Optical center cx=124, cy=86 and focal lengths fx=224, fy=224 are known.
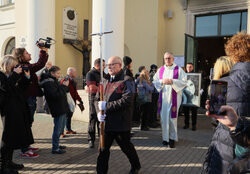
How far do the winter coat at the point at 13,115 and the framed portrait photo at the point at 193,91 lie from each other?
451 cm

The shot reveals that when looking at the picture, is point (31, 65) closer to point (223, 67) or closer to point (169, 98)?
point (169, 98)

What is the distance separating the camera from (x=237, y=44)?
2029mm

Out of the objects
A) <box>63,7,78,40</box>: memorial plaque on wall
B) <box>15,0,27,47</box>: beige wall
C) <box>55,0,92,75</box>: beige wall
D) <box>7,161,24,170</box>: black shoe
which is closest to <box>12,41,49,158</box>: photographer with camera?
<box>7,161,24,170</box>: black shoe

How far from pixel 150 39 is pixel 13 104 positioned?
327 inches

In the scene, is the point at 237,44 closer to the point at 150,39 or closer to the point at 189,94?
the point at 189,94

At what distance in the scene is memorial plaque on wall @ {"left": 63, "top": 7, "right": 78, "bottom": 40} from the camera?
37.8 ft

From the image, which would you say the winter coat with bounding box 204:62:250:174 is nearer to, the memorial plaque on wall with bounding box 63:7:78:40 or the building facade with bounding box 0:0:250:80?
the building facade with bounding box 0:0:250:80

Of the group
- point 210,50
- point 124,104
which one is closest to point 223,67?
point 124,104

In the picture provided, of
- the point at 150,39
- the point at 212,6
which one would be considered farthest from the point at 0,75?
the point at 212,6

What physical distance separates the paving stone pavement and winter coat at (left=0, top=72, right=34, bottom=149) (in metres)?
0.61

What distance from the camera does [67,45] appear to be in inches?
463

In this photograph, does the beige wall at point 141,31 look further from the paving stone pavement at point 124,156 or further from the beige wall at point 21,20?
the paving stone pavement at point 124,156

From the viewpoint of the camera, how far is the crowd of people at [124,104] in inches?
74.4

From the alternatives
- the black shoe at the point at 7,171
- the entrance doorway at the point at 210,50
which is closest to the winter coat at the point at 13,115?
the black shoe at the point at 7,171
